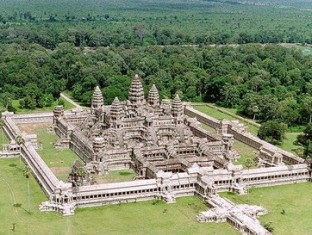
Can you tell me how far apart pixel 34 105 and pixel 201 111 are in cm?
3253

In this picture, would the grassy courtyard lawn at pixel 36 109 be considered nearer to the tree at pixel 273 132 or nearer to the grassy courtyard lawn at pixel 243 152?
the grassy courtyard lawn at pixel 243 152

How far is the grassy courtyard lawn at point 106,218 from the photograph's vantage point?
59562mm

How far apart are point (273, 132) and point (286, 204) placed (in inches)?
1057

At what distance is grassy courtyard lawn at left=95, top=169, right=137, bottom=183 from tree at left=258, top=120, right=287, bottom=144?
2535 centimetres

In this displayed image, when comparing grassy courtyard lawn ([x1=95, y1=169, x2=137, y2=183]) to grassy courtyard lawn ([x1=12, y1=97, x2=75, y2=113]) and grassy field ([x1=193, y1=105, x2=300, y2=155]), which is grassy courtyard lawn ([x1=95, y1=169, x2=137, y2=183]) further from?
grassy courtyard lawn ([x1=12, y1=97, x2=75, y2=113])

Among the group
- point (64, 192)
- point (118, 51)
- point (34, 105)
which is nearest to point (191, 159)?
point (64, 192)

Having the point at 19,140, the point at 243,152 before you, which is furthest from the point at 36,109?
the point at 243,152

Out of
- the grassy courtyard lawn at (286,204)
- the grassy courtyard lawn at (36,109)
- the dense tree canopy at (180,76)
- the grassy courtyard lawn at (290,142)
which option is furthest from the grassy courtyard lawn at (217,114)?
the grassy courtyard lawn at (286,204)

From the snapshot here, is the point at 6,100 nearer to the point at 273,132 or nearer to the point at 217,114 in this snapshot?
the point at 217,114

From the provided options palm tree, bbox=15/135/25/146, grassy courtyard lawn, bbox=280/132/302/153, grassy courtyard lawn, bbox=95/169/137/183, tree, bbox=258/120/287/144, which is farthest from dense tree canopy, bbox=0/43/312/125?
grassy courtyard lawn, bbox=95/169/137/183

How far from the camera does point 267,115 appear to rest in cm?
10619

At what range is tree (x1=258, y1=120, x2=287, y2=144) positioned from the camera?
302 feet

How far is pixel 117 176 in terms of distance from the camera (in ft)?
250

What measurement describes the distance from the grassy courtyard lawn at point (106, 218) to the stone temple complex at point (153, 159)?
1199 mm
